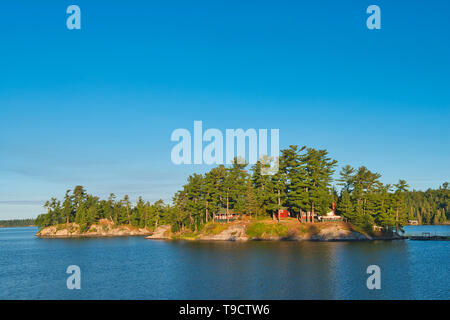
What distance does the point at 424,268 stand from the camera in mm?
49875

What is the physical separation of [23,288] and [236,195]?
77807 mm

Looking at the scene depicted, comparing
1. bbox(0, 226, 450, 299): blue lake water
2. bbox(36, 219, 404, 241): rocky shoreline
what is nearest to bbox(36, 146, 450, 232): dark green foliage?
bbox(36, 219, 404, 241): rocky shoreline

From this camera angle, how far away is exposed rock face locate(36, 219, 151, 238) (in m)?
159

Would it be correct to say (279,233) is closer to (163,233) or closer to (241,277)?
(163,233)

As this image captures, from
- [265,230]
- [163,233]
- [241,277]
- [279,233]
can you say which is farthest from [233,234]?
[241,277]

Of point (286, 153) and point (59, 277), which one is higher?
point (286, 153)

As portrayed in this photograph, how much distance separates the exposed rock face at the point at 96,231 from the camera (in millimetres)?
158625

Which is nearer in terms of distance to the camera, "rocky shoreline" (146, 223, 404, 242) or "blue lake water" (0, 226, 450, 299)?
"blue lake water" (0, 226, 450, 299)

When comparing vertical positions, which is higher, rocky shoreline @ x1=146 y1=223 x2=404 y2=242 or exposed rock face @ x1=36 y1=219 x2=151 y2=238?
rocky shoreline @ x1=146 y1=223 x2=404 y2=242

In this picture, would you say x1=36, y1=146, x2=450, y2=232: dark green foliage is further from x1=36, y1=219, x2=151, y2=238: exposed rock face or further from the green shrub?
x1=36, y1=219, x2=151, y2=238: exposed rock face

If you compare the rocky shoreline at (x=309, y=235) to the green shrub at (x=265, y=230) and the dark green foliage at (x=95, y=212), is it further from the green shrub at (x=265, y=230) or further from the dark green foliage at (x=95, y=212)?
the dark green foliage at (x=95, y=212)
